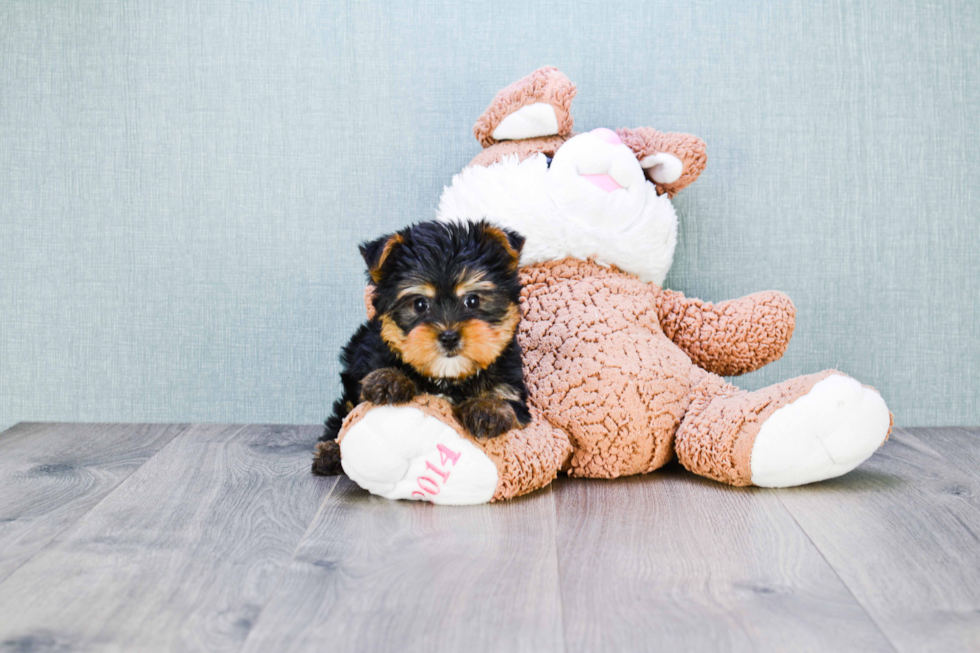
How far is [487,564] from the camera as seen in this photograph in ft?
4.54

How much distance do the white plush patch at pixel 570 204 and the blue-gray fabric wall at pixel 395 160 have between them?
415 mm

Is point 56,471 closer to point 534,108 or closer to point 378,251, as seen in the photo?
point 378,251

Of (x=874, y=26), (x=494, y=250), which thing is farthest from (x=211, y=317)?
(x=874, y=26)

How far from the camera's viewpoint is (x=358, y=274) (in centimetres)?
246

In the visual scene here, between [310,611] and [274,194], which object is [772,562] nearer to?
[310,611]

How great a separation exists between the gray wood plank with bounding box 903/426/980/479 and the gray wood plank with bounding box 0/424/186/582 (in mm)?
2134

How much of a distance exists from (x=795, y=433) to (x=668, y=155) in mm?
839

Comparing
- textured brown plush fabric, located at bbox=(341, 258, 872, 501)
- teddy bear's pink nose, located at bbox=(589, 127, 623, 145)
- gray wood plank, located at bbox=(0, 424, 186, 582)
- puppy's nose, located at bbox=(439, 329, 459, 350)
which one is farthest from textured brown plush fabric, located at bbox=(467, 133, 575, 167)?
gray wood plank, located at bbox=(0, 424, 186, 582)

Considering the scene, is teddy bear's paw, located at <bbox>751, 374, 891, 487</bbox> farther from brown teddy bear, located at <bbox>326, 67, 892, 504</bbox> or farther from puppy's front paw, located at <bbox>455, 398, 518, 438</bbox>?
puppy's front paw, located at <bbox>455, 398, 518, 438</bbox>

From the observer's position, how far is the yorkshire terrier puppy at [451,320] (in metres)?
1.53

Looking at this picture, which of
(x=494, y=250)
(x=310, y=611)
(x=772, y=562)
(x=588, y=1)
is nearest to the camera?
(x=310, y=611)

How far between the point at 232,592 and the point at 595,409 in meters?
0.90

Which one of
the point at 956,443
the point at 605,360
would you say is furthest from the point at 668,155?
the point at 956,443

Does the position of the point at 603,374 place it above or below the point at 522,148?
below
